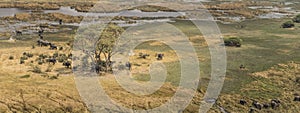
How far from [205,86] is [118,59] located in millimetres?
14324

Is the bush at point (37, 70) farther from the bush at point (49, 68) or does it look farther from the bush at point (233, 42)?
the bush at point (233, 42)

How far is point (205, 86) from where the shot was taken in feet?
129

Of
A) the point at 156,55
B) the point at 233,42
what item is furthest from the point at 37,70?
the point at 233,42

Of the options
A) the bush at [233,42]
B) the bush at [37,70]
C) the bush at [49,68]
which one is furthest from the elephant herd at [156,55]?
the bush at [37,70]

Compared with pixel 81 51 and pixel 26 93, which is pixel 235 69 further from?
pixel 26 93

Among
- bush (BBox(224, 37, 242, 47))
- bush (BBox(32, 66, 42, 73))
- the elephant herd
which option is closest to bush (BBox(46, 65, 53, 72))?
bush (BBox(32, 66, 42, 73))

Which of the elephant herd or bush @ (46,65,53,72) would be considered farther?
the elephant herd

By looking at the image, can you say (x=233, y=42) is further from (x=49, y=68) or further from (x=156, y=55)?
(x=49, y=68)

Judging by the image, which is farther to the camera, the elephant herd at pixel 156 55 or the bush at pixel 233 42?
the bush at pixel 233 42

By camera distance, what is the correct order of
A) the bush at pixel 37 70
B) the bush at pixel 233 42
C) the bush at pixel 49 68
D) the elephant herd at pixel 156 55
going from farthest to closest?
the bush at pixel 233 42
the elephant herd at pixel 156 55
the bush at pixel 49 68
the bush at pixel 37 70

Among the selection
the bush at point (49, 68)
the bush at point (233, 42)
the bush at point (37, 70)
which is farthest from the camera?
the bush at point (233, 42)

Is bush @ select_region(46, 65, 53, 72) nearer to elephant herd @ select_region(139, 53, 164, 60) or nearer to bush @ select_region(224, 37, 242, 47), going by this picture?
elephant herd @ select_region(139, 53, 164, 60)

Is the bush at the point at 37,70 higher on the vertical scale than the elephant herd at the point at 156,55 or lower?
higher

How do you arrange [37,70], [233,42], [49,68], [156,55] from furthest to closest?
[233,42], [156,55], [49,68], [37,70]
